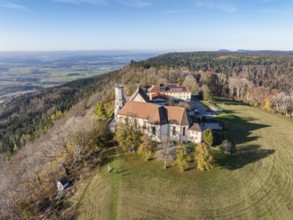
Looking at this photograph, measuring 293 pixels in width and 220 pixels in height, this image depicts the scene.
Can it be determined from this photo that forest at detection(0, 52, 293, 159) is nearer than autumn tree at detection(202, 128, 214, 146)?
No

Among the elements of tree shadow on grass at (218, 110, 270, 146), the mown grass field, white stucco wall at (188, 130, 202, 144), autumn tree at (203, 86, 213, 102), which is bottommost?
the mown grass field

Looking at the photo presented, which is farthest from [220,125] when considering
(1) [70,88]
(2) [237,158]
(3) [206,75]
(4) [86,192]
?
(1) [70,88]

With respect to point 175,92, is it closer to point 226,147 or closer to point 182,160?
point 226,147

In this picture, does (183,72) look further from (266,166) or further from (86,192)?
(86,192)

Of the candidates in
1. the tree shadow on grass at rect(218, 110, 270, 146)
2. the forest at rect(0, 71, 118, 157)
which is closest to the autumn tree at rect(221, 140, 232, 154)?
the tree shadow on grass at rect(218, 110, 270, 146)

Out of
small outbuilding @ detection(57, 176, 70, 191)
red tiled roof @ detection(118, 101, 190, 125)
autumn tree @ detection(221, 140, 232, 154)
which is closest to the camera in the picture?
small outbuilding @ detection(57, 176, 70, 191)

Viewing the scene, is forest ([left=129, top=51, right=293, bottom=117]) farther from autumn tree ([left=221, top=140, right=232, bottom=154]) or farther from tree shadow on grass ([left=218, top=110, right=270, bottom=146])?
autumn tree ([left=221, top=140, right=232, bottom=154])

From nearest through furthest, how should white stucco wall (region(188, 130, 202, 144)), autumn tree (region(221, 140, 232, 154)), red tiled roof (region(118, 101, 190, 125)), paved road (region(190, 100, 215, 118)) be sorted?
autumn tree (region(221, 140, 232, 154)), white stucco wall (region(188, 130, 202, 144)), red tiled roof (region(118, 101, 190, 125)), paved road (region(190, 100, 215, 118))

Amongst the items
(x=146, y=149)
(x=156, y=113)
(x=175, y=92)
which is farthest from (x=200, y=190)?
(x=175, y=92)

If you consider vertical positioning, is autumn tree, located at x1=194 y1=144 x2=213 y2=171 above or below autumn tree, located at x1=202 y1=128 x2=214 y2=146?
below
